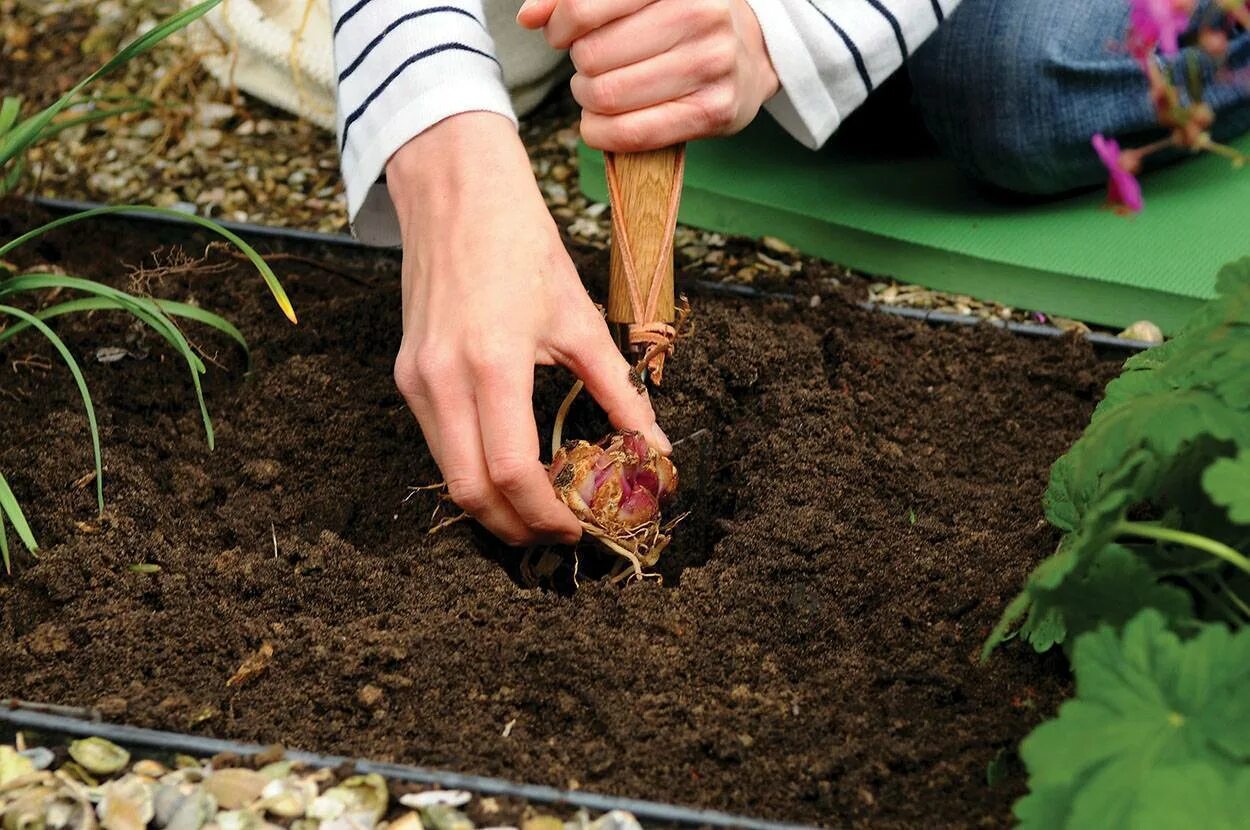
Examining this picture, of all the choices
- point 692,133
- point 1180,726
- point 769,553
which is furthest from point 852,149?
point 1180,726

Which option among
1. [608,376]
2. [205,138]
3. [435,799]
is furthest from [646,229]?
[205,138]

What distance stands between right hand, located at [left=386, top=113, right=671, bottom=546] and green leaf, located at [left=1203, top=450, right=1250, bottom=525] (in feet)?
2.07

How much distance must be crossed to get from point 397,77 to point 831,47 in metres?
0.56

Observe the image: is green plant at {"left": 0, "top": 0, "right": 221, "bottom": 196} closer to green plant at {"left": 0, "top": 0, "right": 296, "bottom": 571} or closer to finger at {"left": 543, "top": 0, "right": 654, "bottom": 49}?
green plant at {"left": 0, "top": 0, "right": 296, "bottom": 571}

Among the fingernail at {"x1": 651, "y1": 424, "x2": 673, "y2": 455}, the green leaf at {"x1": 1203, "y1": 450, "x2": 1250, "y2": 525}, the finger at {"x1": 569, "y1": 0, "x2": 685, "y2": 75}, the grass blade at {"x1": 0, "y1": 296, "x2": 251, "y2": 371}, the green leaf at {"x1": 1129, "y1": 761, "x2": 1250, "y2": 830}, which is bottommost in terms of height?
the fingernail at {"x1": 651, "y1": 424, "x2": 673, "y2": 455}

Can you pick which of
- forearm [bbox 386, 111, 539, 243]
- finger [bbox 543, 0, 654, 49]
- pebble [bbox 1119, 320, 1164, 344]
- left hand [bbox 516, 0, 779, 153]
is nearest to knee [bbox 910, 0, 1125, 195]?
pebble [bbox 1119, 320, 1164, 344]

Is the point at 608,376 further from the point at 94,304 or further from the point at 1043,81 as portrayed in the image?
the point at 1043,81

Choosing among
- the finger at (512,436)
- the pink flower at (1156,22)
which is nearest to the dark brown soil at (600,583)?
the finger at (512,436)

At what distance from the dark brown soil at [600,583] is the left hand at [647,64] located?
0.31 meters

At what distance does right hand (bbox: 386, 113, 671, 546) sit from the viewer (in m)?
1.28

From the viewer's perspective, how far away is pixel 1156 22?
2.69 feet

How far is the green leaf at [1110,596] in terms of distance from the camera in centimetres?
97

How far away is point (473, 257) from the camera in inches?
52.0

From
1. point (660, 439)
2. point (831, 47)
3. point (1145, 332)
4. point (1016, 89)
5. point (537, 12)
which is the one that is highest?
point (537, 12)
